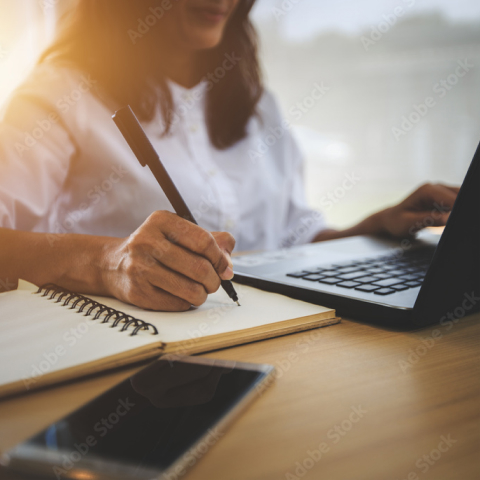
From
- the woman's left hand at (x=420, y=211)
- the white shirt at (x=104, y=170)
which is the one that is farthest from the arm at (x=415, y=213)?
the white shirt at (x=104, y=170)

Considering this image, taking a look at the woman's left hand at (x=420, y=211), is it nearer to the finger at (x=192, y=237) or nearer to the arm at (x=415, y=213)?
the arm at (x=415, y=213)

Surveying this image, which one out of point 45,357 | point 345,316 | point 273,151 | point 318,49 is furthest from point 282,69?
point 45,357

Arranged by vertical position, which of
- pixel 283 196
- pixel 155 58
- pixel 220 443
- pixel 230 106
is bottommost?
pixel 283 196

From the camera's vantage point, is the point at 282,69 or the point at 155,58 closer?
the point at 155,58

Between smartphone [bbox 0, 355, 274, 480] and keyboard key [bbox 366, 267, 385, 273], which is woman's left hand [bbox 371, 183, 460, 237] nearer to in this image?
keyboard key [bbox 366, 267, 385, 273]

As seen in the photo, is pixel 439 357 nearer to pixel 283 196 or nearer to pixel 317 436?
pixel 317 436

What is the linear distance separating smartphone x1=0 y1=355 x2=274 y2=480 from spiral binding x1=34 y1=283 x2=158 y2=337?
7 cm

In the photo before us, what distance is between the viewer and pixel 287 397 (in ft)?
0.97

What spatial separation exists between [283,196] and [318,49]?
1.60 meters

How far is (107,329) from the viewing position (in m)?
0.39

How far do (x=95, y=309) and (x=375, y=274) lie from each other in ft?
1.09

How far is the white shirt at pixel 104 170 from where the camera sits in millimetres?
827

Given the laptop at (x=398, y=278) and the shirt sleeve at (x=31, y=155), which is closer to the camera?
the laptop at (x=398, y=278)

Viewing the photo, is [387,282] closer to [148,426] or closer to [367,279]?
[367,279]
